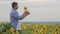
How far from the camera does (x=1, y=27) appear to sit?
1.41m

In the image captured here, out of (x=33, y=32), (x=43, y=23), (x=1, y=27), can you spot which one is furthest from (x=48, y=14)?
(x=1, y=27)

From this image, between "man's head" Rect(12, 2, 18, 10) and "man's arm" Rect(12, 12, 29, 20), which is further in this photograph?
"man's head" Rect(12, 2, 18, 10)

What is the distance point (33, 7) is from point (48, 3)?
202 mm

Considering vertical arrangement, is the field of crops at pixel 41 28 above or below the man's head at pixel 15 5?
below

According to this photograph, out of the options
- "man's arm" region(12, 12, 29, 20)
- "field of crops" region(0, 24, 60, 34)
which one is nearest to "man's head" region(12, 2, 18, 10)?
"man's arm" region(12, 12, 29, 20)

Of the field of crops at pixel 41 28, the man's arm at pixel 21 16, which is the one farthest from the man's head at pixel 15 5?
the field of crops at pixel 41 28

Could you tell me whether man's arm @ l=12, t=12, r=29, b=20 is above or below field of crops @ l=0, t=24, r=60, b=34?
above

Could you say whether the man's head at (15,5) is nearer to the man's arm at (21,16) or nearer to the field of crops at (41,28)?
the man's arm at (21,16)

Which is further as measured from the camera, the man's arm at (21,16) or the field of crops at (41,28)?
the field of crops at (41,28)

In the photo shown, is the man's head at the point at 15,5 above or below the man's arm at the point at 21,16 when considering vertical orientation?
above

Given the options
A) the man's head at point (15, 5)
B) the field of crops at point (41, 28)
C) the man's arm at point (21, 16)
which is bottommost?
the field of crops at point (41, 28)

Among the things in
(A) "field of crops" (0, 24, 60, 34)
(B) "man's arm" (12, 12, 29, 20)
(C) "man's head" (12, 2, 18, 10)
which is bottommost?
(A) "field of crops" (0, 24, 60, 34)

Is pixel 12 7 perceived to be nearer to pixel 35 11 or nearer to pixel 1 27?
pixel 35 11

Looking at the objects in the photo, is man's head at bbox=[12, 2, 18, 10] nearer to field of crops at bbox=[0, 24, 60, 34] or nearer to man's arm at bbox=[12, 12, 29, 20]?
man's arm at bbox=[12, 12, 29, 20]
